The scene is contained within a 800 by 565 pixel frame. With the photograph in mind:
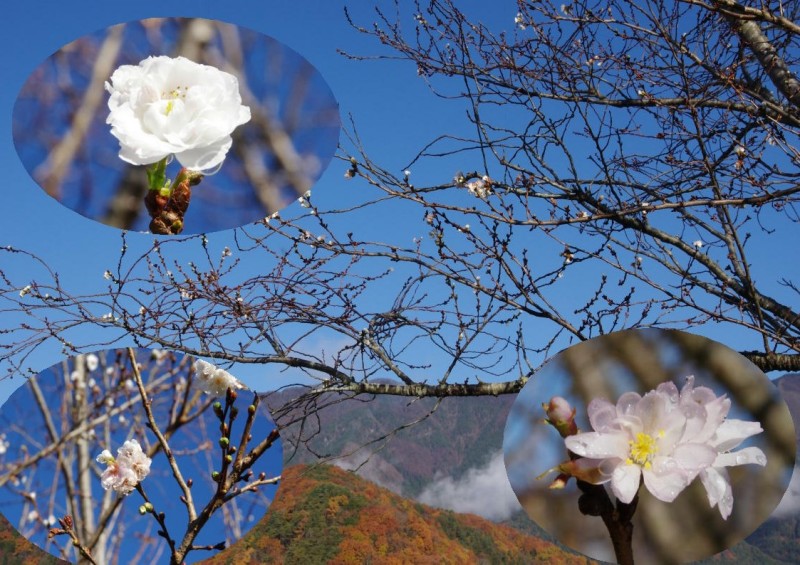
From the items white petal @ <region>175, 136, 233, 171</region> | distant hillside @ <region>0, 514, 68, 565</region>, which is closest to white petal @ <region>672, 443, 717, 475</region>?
white petal @ <region>175, 136, 233, 171</region>

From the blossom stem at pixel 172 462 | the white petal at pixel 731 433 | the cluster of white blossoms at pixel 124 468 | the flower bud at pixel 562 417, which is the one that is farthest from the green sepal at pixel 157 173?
the white petal at pixel 731 433

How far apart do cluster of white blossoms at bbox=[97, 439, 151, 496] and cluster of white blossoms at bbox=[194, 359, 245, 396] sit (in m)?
0.21

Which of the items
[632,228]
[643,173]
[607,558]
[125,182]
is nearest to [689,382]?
[607,558]

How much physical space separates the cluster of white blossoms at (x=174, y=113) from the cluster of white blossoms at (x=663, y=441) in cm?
63

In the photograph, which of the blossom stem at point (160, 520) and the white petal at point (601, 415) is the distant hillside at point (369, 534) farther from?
the white petal at point (601, 415)

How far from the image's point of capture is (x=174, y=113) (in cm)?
91

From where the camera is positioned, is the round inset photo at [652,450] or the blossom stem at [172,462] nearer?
the round inset photo at [652,450]

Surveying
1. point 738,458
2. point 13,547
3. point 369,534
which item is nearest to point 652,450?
point 738,458

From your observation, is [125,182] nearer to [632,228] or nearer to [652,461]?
[652,461]

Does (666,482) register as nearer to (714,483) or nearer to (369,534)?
Answer: (714,483)

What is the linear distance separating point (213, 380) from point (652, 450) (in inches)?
35.6

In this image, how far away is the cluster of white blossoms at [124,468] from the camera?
1.17 metres

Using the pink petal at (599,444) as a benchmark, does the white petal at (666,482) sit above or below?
below

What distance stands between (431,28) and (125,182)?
115 inches
